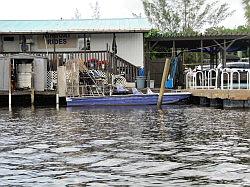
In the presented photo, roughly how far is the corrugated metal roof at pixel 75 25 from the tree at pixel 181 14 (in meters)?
15.4

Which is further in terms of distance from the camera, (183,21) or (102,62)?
(183,21)

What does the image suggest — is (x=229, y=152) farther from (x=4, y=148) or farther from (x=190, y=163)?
(x=4, y=148)

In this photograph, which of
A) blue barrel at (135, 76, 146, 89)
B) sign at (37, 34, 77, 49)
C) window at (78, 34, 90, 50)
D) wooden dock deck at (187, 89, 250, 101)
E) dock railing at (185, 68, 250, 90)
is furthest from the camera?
sign at (37, 34, 77, 49)

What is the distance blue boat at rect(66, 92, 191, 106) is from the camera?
25.6m

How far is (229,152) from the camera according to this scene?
9992mm

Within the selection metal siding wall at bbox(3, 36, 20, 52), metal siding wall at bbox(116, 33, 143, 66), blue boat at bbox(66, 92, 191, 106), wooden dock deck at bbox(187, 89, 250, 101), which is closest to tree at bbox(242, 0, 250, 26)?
metal siding wall at bbox(116, 33, 143, 66)

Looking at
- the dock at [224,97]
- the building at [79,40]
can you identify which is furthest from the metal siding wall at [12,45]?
the dock at [224,97]

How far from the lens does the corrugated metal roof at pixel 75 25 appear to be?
100 ft

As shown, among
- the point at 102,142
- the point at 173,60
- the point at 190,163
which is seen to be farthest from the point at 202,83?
the point at 190,163

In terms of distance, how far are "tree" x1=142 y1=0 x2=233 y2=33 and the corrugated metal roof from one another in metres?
15.4

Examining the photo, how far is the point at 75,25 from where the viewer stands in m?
32.3

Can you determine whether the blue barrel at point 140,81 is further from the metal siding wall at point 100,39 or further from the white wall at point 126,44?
the metal siding wall at point 100,39

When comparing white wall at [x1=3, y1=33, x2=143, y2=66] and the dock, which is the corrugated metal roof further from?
the dock

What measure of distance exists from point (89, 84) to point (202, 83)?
5.70 m
